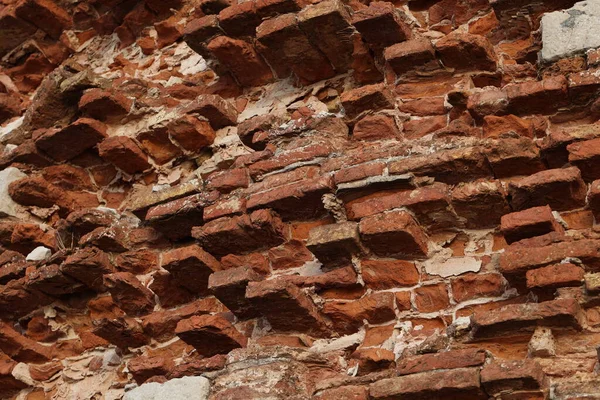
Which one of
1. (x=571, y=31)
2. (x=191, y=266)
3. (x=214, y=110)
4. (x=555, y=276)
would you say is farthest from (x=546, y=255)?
(x=214, y=110)

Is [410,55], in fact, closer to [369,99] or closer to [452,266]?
[369,99]

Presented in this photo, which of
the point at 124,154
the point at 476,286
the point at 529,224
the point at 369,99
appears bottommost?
the point at 476,286

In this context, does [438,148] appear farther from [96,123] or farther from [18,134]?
[18,134]

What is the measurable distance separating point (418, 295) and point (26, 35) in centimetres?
376

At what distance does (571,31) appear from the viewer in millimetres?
4543

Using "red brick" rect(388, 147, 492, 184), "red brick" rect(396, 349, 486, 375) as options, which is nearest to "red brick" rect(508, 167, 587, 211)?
"red brick" rect(388, 147, 492, 184)

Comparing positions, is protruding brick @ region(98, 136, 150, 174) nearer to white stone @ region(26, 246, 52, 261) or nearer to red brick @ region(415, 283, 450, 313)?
white stone @ region(26, 246, 52, 261)

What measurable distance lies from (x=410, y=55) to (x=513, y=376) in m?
1.81

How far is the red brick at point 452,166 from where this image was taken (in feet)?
13.6

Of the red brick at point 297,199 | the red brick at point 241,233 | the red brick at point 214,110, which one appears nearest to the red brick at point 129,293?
the red brick at point 241,233

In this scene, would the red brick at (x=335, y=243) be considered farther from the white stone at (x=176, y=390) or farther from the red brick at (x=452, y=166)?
the white stone at (x=176, y=390)

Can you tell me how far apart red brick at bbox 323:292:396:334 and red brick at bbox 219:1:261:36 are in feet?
5.74

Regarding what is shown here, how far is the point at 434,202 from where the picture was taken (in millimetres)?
4113

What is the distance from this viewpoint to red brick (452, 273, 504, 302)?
3.94 metres
